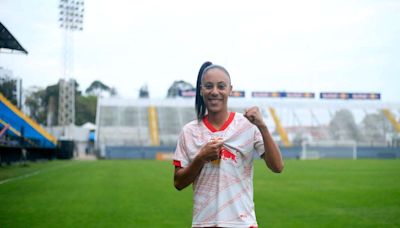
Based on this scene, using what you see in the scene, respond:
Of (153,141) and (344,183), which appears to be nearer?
(344,183)

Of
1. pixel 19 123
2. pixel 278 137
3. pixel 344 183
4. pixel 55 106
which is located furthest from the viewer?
pixel 55 106

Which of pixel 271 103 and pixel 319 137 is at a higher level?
pixel 271 103

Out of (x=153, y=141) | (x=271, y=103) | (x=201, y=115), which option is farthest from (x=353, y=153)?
(x=201, y=115)

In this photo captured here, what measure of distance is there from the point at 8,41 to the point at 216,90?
15180 mm

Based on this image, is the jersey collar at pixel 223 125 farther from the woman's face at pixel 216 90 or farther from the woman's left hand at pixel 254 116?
the woman's left hand at pixel 254 116

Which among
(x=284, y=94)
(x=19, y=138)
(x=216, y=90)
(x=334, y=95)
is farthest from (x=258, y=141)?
(x=334, y=95)

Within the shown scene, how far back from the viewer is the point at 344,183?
18.3 meters

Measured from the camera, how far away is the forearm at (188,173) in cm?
291

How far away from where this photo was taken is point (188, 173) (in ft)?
9.78

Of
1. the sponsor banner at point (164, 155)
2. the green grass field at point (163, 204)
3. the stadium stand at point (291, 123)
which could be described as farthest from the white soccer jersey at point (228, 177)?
the stadium stand at point (291, 123)

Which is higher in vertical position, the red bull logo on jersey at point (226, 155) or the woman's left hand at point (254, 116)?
the woman's left hand at point (254, 116)

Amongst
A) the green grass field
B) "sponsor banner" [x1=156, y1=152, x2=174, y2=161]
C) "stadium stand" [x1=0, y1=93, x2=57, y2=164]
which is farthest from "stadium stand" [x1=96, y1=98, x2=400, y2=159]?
the green grass field

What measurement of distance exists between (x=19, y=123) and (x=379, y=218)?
26348 millimetres

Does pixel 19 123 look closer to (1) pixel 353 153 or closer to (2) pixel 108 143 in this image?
(2) pixel 108 143
